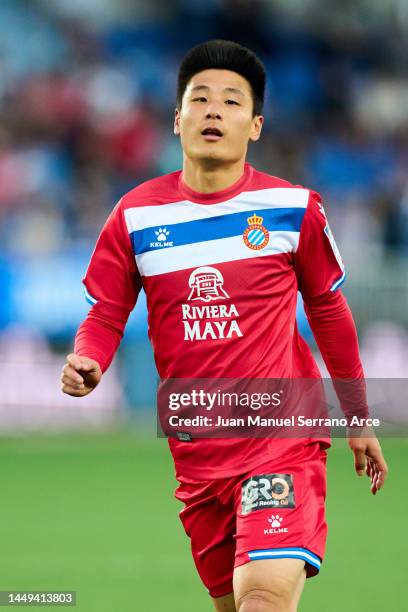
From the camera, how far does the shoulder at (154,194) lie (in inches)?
189

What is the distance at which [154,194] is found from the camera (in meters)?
4.84

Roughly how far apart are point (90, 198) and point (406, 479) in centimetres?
593

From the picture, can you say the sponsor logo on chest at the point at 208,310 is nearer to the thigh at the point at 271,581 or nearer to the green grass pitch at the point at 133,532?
the thigh at the point at 271,581

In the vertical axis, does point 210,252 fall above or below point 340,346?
above

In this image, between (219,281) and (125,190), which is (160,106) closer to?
(125,190)

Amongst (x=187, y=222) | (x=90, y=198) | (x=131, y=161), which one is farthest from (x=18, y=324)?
(x=187, y=222)

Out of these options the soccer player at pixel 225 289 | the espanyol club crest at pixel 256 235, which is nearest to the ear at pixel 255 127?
the soccer player at pixel 225 289

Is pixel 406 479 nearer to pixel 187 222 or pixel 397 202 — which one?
pixel 397 202

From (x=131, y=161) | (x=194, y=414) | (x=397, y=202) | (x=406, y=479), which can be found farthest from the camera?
(x=131, y=161)

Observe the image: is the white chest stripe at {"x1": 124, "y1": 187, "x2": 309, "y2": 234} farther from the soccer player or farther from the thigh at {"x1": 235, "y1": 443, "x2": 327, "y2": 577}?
the thigh at {"x1": 235, "y1": 443, "x2": 327, "y2": 577}

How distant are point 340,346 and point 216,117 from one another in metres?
0.97

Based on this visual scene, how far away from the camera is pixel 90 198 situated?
14.7m

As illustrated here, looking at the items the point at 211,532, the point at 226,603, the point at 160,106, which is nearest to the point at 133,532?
the point at 226,603

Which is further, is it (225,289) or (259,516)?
(225,289)
